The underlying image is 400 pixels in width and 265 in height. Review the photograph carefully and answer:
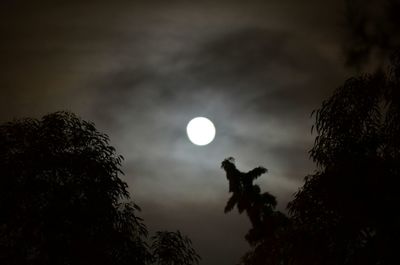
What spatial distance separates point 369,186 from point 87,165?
11.8 m

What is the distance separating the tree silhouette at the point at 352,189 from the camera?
19.6 metres

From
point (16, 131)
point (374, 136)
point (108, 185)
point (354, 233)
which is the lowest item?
point (354, 233)

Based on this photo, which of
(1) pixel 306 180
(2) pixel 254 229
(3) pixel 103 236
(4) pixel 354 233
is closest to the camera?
(4) pixel 354 233

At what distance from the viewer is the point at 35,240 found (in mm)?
23266

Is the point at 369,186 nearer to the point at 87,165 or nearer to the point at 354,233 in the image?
the point at 354,233

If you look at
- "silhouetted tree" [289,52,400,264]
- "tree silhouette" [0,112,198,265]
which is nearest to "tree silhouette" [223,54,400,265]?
"silhouetted tree" [289,52,400,264]

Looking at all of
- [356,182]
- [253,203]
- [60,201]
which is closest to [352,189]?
[356,182]

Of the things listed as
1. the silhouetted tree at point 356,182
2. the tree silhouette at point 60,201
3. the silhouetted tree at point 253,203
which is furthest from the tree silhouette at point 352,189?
the silhouetted tree at point 253,203

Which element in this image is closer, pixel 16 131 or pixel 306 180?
pixel 306 180

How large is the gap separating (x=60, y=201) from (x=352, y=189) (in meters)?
11.7

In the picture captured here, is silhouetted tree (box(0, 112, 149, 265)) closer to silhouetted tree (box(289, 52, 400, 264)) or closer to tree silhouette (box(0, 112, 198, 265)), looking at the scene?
tree silhouette (box(0, 112, 198, 265))

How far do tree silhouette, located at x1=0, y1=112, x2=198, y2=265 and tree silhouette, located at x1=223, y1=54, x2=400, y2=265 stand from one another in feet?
22.8

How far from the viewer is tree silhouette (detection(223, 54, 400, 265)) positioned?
19578mm

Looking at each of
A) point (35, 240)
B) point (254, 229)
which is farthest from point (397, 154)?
point (254, 229)
